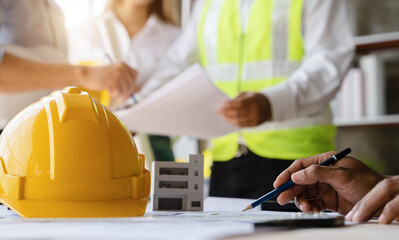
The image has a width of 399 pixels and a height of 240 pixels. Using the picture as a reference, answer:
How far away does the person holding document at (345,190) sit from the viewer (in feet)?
2.06

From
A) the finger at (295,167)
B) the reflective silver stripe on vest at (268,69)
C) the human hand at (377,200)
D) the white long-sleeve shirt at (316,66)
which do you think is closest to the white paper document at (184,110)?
the white long-sleeve shirt at (316,66)

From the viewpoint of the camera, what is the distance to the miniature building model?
830mm

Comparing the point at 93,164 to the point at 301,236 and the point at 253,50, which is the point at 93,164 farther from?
the point at 253,50

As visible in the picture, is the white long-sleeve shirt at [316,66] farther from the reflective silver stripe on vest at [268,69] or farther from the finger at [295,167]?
the finger at [295,167]

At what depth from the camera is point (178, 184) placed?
849 millimetres

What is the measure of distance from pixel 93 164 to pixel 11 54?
1010 mm

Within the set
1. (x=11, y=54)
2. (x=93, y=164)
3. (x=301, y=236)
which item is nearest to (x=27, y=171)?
(x=93, y=164)

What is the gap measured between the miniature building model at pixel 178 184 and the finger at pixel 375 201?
11.3 inches

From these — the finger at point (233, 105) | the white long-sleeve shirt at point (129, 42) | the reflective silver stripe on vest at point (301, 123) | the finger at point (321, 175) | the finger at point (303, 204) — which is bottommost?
the finger at point (303, 204)

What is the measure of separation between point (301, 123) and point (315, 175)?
1.05m

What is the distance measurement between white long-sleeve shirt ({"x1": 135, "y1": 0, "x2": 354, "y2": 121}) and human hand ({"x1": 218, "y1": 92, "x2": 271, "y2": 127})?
0.03 metres

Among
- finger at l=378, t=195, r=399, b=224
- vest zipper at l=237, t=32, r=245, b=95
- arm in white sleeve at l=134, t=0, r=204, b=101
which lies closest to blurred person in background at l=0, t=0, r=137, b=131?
arm in white sleeve at l=134, t=0, r=204, b=101

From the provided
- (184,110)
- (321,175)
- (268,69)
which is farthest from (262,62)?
(321,175)

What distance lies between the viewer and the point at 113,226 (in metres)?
0.49
